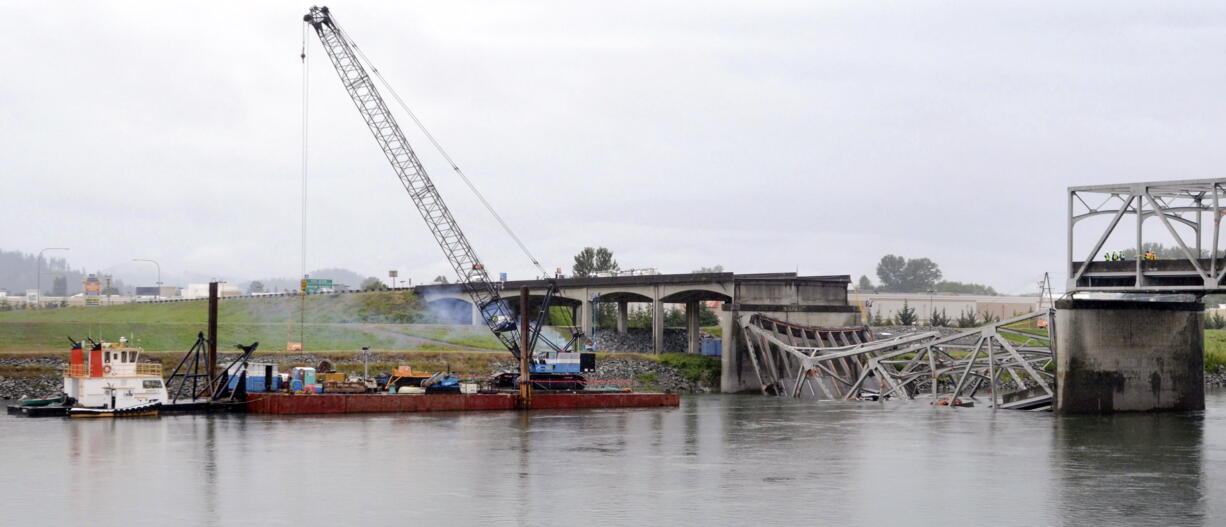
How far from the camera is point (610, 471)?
190 ft

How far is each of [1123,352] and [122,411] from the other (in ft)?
211

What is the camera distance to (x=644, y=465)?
60.2m

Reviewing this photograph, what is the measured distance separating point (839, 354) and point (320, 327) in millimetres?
56078

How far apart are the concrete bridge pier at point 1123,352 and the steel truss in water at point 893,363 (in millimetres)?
→ 3445

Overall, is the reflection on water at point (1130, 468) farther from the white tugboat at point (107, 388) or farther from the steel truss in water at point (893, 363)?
the white tugboat at point (107, 388)

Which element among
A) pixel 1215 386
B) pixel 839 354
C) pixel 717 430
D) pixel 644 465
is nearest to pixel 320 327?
pixel 839 354

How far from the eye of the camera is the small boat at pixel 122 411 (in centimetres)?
7862

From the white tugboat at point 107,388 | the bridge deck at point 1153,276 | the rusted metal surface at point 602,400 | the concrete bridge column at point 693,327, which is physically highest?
the bridge deck at point 1153,276

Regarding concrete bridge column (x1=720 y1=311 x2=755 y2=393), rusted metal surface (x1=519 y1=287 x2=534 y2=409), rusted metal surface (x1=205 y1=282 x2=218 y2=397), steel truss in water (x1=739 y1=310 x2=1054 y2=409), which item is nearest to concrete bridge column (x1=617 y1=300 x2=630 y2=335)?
concrete bridge column (x1=720 y1=311 x2=755 y2=393)

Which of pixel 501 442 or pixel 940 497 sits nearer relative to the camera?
pixel 940 497

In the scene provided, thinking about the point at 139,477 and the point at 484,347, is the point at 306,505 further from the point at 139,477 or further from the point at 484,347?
the point at 484,347

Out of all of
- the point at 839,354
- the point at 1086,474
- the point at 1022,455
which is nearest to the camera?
the point at 1086,474

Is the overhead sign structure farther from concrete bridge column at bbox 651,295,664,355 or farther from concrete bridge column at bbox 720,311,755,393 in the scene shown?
concrete bridge column at bbox 720,311,755,393

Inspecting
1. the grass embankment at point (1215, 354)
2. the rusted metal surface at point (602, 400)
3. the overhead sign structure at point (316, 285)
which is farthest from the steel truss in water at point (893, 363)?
the overhead sign structure at point (316, 285)
